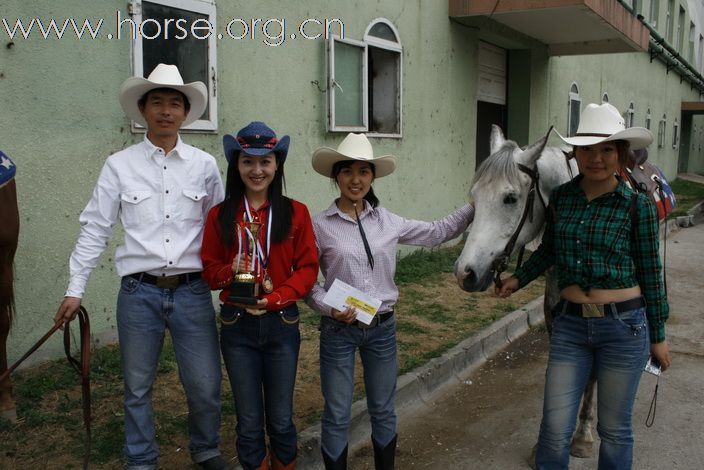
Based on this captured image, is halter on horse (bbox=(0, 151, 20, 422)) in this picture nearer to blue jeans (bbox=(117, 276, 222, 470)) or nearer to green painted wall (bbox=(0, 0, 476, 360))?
green painted wall (bbox=(0, 0, 476, 360))

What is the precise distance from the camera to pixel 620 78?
17.4 metres

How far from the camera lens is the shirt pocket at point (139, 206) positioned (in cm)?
272

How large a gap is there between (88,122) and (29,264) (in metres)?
1.08

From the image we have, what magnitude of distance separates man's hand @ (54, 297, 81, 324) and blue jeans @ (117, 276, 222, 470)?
0.20m

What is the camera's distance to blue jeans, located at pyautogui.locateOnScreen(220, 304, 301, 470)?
2691 mm

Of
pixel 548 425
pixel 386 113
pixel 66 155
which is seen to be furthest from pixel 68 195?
pixel 386 113

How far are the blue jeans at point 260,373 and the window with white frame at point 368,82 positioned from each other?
14.2ft

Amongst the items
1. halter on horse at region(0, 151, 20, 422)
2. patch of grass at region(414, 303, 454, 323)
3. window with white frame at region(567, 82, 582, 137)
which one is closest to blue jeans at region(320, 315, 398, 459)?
halter on horse at region(0, 151, 20, 422)

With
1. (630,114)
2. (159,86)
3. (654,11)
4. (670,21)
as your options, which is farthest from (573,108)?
(159,86)

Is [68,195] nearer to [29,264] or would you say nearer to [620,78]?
[29,264]

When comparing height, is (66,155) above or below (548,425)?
above

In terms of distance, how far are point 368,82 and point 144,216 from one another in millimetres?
5517

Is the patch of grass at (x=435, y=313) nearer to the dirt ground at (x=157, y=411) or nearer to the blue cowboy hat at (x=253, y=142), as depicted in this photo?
the dirt ground at (x=157, y=411)

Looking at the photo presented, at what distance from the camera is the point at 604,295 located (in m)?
2.65
